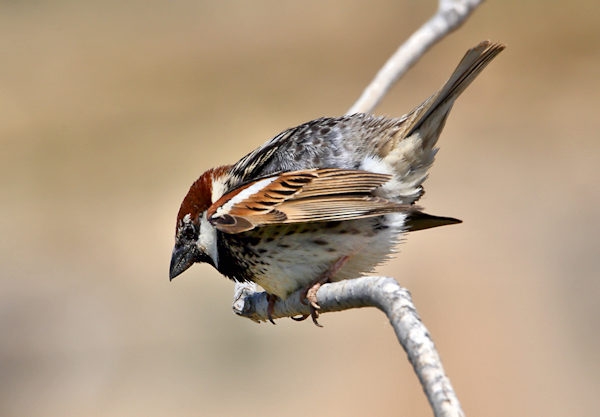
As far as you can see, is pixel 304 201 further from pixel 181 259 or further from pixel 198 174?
pixel 198 174

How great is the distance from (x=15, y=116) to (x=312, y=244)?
29.1ft

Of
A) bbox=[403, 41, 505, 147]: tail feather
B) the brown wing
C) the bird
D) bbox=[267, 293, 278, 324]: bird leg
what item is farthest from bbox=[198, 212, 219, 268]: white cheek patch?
bbox=[403, 41, 505, 147]: tail feather

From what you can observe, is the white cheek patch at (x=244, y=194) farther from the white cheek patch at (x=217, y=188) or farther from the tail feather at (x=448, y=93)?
the tail feather at (x=448, y=93)

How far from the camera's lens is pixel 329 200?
3936 millimetres

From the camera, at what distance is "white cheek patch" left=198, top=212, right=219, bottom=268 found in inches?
169

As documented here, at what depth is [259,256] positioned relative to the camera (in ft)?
13.2

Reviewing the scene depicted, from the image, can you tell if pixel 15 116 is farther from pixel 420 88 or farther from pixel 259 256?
pixel 259 256

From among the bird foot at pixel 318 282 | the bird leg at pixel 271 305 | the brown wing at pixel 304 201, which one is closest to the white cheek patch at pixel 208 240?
the brown wing at pixel 304 201

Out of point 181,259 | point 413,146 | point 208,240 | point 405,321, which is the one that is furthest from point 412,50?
point 405,321

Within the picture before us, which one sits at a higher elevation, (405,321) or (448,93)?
(448,93)

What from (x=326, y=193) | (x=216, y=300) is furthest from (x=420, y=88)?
(x=326, y=193)

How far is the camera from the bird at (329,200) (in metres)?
3.92

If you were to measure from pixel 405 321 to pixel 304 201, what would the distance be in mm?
1425

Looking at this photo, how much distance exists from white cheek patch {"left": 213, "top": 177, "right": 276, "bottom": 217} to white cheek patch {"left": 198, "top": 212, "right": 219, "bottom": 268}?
0.56 feet
